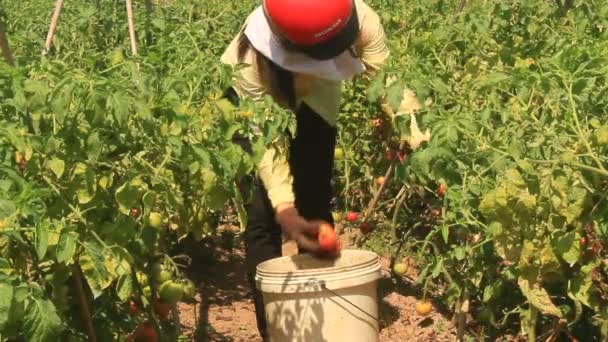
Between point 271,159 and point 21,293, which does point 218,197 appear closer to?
point 271,159

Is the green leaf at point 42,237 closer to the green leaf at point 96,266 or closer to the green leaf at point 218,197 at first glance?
the green leaf at point 96,266

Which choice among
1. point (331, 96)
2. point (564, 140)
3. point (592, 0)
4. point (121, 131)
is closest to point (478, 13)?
point (592, 0)

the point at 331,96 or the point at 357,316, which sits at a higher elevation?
the point at 331,96

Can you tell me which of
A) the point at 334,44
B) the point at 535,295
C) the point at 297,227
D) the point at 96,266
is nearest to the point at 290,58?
the point at 334,44

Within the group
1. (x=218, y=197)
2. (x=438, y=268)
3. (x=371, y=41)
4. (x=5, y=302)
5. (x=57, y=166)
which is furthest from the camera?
(x=371, y=41)

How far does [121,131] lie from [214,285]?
220 centimetres

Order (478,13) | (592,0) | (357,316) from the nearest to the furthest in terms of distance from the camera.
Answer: (357,316) → (478,13) → (592,0)

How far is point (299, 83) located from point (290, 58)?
0.27 metres

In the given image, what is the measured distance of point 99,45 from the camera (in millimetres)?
5215

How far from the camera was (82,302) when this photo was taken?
8.60ft

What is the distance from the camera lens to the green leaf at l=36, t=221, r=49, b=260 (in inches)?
80.1

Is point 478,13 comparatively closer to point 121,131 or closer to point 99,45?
point 99,45

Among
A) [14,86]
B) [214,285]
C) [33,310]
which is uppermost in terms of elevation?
[14,86]

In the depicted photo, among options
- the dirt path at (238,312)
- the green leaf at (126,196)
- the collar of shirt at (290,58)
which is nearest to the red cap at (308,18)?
the collar of shirt at (290,58)
